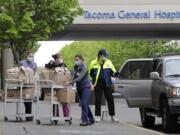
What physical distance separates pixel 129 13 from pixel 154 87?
31219mm

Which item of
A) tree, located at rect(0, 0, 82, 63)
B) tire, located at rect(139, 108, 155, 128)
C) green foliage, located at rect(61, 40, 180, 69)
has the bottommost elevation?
tire, located at rect(139, 108, 155, 128)

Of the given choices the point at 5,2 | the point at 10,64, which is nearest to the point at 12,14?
the point at 5,2

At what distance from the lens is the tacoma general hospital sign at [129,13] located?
47.7 metres

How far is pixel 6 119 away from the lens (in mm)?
17734

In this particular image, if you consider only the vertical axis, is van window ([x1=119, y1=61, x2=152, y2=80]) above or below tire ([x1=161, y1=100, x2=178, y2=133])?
above

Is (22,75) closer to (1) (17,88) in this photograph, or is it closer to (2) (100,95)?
(1) (17,88)

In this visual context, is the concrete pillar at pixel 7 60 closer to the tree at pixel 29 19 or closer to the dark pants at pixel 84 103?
the tree at pixel 29 19

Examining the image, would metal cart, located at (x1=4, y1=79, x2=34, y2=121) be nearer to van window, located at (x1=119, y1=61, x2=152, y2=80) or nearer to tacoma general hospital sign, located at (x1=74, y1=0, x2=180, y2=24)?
van window, located at (x1=119, y1=61, x2=152, y2=80)

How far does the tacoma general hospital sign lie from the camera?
4766cm

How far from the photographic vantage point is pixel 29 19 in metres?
24.4

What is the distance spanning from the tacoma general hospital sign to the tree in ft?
50.4

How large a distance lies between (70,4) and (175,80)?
48.0ft

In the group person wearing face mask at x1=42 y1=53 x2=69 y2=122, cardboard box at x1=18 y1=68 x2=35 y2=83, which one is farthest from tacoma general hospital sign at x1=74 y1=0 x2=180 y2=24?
person wearing face mask at x1=42 y1=53 x2=69 y2=122

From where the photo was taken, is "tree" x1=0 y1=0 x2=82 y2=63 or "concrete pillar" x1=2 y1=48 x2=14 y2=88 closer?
"tree" x1=0 y1=0 x2=82 y2=63
